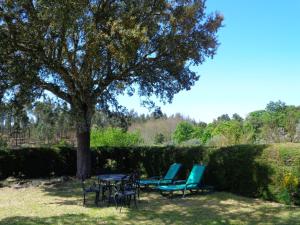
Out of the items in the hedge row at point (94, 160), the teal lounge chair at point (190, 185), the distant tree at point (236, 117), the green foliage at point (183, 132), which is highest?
the distant tree at point (236, 117)

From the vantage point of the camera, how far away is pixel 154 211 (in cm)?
1053

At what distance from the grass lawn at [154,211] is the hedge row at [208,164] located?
0.52 meters

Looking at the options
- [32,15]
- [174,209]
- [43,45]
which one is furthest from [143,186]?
[32,15]

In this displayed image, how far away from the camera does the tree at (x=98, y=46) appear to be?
14.1 m

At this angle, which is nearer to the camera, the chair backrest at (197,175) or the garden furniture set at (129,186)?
the garden furniture set at (129,186)

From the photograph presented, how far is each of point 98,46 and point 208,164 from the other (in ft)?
18.8

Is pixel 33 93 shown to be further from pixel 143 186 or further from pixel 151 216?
pixel 151 216

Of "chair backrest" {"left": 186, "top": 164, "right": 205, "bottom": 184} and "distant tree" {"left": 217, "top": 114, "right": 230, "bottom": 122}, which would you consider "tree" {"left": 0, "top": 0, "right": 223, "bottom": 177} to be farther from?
"distant tree" {"left": 217, "top": 114, "right": 230, "bottom": 122}

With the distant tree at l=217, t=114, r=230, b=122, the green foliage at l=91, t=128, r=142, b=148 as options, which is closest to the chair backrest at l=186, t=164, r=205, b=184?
the green foliage at l=91, t=128, r=142, b=148

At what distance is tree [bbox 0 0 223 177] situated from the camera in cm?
1409

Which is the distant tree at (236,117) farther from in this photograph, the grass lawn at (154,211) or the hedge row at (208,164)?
the grass lawn at (154,211)

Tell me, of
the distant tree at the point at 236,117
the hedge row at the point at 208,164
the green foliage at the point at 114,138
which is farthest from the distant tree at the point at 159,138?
the hedge row at the point at 208,164

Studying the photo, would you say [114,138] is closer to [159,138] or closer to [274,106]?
[159,138]

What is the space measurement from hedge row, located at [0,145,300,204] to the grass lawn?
1.72ft
